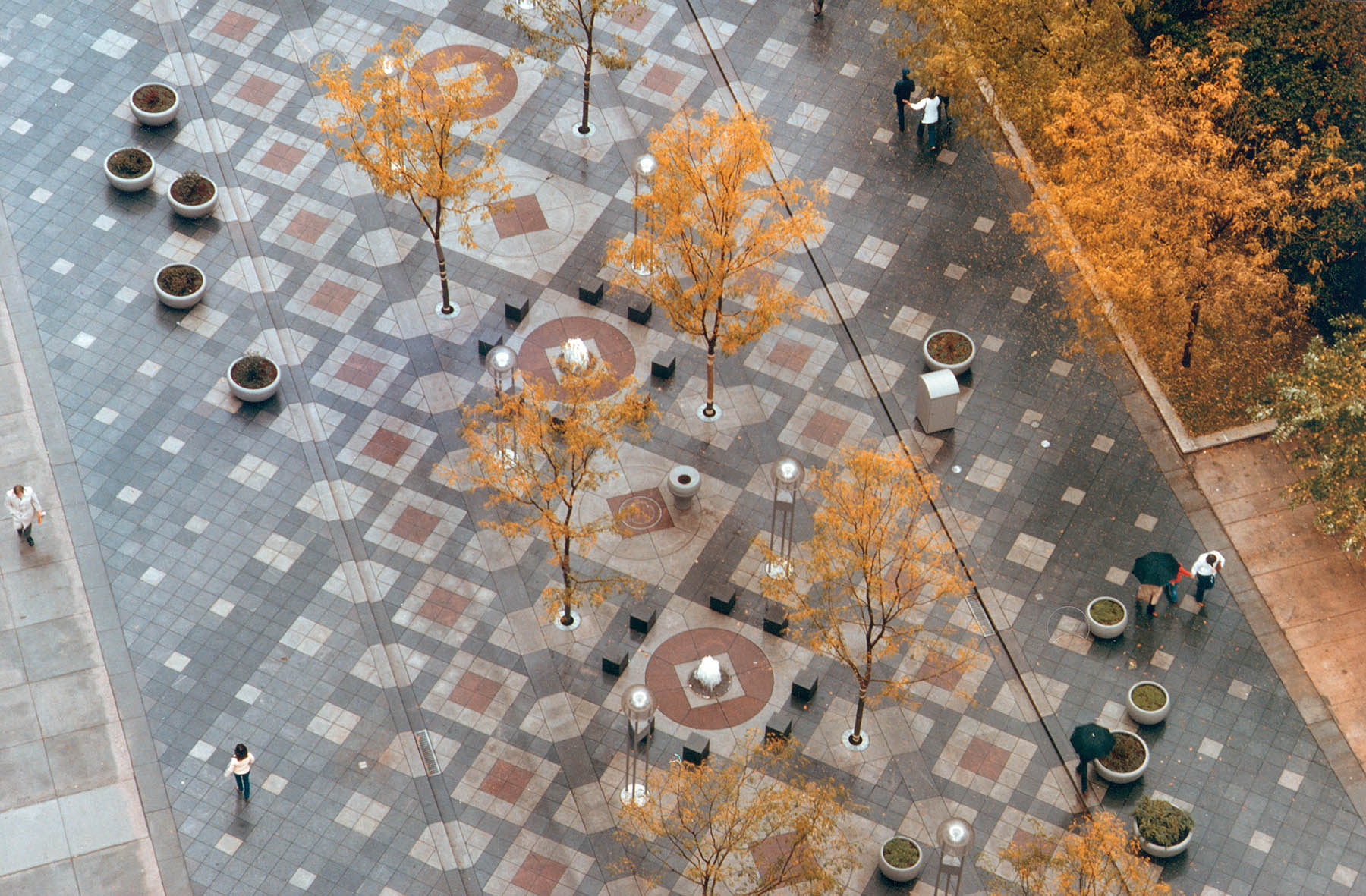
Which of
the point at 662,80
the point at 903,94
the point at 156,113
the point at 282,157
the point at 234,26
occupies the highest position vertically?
the point at 903,94

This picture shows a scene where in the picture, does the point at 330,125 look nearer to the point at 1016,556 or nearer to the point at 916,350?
the point at 916,350

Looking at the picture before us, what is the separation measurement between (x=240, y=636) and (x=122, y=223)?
641 inches

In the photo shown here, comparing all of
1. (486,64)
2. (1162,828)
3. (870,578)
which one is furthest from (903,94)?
(1162,828)

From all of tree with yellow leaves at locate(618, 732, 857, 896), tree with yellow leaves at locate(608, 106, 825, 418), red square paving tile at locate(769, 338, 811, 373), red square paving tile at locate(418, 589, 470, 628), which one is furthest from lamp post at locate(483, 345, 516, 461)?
tree with yellow leaves at locate(618, 732, 857, 896)

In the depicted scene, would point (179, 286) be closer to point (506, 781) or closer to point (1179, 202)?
point (506, 781)

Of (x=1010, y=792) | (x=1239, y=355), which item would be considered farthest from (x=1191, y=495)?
(x=1010, y=792)

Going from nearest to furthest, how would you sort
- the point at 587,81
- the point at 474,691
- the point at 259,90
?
the point at 474,691, the point at 587,81, the point at 259,90

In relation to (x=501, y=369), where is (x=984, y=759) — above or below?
below

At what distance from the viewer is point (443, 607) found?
61531 millimetres

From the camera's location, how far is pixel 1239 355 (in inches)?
2653

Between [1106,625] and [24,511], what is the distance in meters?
30.8

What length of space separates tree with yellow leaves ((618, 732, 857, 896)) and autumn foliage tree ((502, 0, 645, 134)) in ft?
79.5

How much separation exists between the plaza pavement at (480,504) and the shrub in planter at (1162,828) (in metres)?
0.72

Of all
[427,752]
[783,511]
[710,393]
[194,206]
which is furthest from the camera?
[194,206]
